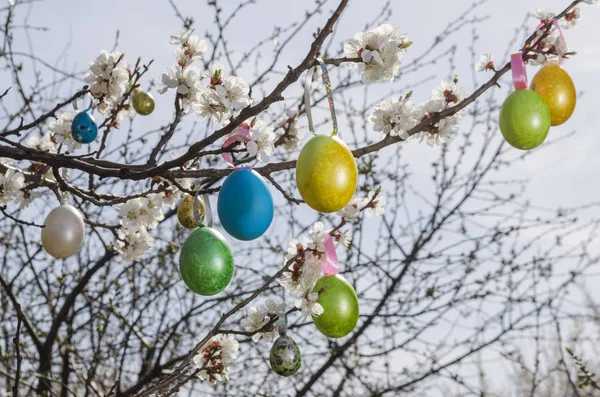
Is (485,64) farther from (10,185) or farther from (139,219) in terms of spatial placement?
(10,185)

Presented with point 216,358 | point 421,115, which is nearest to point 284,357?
point 216,358

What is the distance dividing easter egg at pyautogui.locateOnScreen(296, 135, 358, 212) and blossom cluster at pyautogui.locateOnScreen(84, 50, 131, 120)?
1.39 metres

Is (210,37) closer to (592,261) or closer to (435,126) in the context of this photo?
(435,126)

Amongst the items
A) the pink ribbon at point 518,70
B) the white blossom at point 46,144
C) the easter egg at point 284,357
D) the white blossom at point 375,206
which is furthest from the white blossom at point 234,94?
the white blossom at point 46,144

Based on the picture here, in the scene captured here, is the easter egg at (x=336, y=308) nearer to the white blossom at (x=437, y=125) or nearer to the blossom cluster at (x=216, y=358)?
the blossom cluster at (x=216, y=358)

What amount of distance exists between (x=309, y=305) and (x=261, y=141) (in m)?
0.54

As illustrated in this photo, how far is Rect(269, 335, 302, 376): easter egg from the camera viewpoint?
6.42ft

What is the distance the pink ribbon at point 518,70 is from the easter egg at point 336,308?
90 centimetres

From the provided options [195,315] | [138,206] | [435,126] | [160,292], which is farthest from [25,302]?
[435,126]

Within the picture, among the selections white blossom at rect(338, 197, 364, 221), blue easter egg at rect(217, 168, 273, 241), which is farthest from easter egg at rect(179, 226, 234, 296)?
white blossom at rect(338, 197, 364, 221)

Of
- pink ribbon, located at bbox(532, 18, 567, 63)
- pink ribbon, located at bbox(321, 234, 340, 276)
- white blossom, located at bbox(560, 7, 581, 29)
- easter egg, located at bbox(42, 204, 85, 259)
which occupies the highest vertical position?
white blossom, located at bbox(560, 7, 581, 29)

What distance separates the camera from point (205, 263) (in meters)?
1.81

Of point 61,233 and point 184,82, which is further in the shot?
point 61,233

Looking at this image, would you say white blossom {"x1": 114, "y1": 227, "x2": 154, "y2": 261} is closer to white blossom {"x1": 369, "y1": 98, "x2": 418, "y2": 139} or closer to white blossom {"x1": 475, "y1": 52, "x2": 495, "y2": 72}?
white blossom {"x1": 369, "y1": 98, "x2": 418, "y2": 139}
